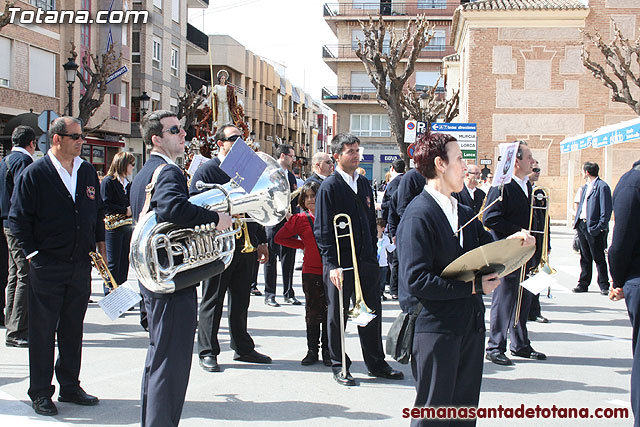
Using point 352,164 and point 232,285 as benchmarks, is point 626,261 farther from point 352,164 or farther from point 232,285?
point 232,285

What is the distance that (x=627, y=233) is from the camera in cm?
410

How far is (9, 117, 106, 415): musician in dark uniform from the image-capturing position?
15.7 feet

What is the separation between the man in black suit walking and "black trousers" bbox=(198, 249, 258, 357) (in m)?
6.89

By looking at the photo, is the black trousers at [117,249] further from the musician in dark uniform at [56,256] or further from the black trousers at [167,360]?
the black trousers at [167,360]

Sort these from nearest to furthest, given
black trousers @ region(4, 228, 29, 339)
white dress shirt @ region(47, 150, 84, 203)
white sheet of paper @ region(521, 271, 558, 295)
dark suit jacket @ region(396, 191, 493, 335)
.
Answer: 1. dark suit jacket @ region(396, 191, 493, 335)
2. white dress shirt @ region(47, 150, 84, 203)
3. white sheet of paper @ region(521, 271, 558, 295)
4. black trousers @ region(4, 228, 29, 339)

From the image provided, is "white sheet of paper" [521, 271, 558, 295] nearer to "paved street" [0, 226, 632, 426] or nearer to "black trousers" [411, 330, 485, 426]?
"paved street" [0, 226, 632, 426]

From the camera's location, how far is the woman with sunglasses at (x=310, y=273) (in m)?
6.39

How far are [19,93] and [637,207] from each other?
25.1 meters

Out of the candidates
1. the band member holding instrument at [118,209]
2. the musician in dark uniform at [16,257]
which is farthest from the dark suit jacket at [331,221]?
the band member holding instrument at [118,209]

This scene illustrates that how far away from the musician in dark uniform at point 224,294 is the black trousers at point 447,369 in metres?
3.02

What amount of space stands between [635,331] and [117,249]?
676 cm

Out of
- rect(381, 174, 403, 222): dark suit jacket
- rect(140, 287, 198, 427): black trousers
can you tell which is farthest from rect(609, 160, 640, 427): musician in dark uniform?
rect(381, 174, 403, 222): dark suit jacket

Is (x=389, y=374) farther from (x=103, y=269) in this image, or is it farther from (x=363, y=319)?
(x=103, y=269)

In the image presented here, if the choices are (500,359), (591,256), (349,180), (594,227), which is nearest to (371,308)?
(349,180)
